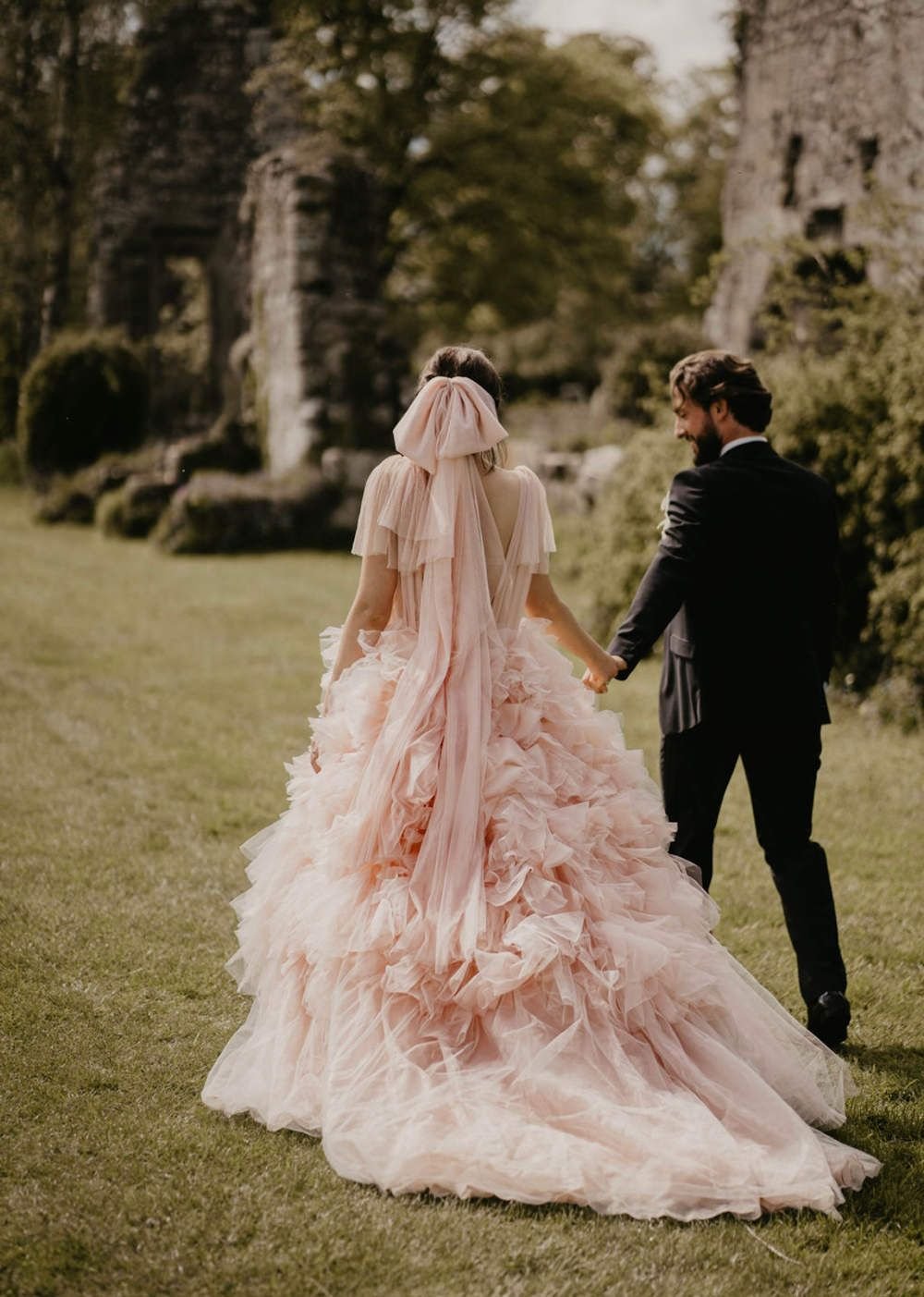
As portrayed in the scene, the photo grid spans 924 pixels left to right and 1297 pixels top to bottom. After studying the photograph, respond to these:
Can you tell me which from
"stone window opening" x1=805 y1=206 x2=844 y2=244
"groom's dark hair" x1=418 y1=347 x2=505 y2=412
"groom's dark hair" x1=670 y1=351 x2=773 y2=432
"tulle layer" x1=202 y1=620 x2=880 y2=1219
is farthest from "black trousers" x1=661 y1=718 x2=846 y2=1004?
"stone window opening" x1=805 y1=206 x2=844 y2=244

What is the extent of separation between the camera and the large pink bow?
3.71 metres

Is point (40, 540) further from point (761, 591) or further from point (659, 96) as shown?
point (659, 96)

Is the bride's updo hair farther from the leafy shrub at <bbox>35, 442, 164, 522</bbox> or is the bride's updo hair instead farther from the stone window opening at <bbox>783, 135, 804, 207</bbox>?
the leafy shrub at <bbox>35, 442, 164, 522</bbox>

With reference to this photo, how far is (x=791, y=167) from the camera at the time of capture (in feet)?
48.3

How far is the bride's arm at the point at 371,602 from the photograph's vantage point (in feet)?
12.6

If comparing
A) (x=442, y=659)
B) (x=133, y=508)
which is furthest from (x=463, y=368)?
(x=133, y=508)

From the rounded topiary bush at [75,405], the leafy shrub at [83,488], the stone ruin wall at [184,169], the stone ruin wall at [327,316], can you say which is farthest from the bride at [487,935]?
the stone ruin wall at [184,169]

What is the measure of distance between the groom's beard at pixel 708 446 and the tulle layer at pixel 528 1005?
86 centimetres

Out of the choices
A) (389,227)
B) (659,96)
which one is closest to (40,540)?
(389,227)

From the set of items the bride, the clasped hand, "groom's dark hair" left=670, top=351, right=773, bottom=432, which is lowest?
the bride

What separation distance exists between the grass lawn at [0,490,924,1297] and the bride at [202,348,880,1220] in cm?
12

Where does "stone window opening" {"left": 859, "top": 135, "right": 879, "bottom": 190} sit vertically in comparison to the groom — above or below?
above

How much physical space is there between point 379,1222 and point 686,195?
41341mm

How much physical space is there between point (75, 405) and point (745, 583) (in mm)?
15704
